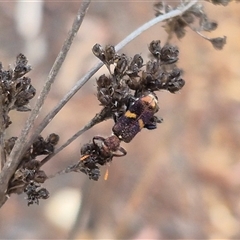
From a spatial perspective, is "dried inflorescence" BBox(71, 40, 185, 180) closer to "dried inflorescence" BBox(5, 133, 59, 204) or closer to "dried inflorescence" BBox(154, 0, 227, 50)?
"dried inflorescence" BBox(5, 133, 59, 204)

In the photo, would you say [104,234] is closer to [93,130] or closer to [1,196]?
[93,130]

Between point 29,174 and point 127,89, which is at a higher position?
point 127,89

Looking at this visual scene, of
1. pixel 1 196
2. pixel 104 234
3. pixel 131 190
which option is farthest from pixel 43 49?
pixel 1 196

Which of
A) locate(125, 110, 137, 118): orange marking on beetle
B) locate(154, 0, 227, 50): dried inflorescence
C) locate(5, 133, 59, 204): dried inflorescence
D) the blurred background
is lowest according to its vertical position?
locate(5, 133, 59, 204): dried inflorescence

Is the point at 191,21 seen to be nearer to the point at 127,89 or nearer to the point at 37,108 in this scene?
the point at 127,89

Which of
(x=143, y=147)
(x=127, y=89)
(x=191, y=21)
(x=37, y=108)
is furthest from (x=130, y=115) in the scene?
(x=143, y=147)

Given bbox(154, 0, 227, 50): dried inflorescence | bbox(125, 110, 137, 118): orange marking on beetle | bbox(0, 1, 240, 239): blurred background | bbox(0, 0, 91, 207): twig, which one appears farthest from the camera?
bbox(0, 1, 240, 239): blurred background

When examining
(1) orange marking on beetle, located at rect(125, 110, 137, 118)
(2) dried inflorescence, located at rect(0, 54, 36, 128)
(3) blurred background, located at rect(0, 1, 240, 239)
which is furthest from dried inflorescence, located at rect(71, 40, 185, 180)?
(3) blurred background, located at rect(0, 1, 240, 239)
